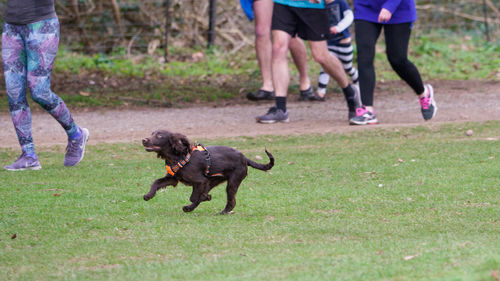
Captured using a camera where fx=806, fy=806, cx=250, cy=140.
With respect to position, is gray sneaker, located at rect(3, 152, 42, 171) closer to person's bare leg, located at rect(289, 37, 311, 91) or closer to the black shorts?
the black shorts

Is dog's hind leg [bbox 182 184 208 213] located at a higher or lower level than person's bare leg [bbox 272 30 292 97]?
higher

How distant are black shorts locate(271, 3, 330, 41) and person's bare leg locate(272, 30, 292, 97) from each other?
0.28ft

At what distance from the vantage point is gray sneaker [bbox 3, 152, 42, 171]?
767cm

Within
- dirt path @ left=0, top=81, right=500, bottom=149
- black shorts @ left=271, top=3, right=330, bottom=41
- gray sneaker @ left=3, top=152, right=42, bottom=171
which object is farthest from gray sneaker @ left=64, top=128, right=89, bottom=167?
black shorts @ left=271, top=3, right=330, bottom=41

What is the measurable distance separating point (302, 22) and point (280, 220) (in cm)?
493

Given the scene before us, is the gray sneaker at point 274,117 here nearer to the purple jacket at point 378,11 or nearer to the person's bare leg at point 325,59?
the person's bare leg at point 325,59

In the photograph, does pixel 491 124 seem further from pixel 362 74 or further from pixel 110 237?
pixel 110 237

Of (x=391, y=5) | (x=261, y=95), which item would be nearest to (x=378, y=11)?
(x=391, y=5)

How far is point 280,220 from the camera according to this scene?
17.9 ft

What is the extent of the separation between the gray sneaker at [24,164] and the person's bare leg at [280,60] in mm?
3390

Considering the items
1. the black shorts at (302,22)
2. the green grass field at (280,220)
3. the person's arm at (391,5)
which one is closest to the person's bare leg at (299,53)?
the black shorts at (302,22)

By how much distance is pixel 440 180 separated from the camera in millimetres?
6727

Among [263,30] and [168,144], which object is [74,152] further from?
[263,30]

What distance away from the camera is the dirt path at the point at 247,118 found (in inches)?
387
